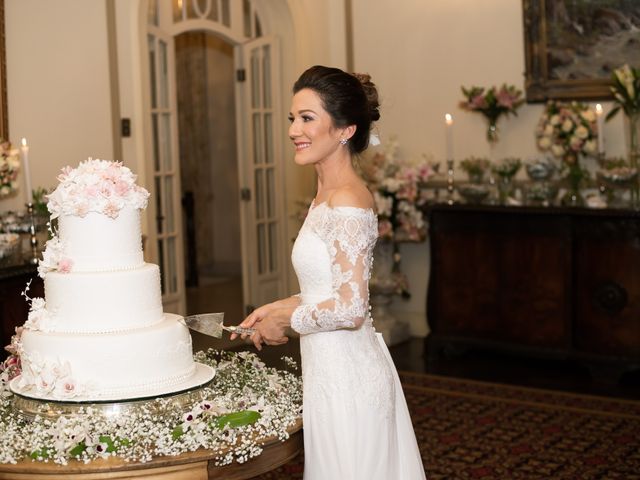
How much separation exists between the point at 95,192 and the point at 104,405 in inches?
24.4

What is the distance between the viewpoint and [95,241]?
10.1 ft

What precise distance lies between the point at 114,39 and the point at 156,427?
170 inches

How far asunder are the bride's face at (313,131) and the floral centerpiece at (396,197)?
439cm

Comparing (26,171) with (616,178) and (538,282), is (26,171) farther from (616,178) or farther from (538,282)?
(616,178)

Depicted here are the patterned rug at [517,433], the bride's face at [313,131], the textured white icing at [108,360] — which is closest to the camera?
the textured white icing at [108,360]

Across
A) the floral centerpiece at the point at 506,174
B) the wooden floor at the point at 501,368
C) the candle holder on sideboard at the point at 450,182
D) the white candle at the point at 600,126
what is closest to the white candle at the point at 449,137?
the candle holder on sideboard at the point at 450,182

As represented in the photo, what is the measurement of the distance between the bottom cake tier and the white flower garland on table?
6cm

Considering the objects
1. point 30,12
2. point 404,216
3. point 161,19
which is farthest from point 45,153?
point 404,216

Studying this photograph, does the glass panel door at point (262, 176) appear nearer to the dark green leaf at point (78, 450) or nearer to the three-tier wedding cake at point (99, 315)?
the three-tier wedding cake at point (99, 315)

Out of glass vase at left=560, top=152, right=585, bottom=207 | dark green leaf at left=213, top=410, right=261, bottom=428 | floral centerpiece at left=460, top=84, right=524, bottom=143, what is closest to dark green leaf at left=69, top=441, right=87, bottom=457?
dark green leaf at left=213, top=410, right=261, bottom=428

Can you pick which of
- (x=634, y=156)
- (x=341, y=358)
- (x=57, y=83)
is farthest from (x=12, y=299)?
(x=634, y=156)

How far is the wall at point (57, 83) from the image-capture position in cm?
627

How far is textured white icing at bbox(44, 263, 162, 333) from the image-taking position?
120 inches

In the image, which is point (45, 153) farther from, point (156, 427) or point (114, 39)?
point (156, 427)
